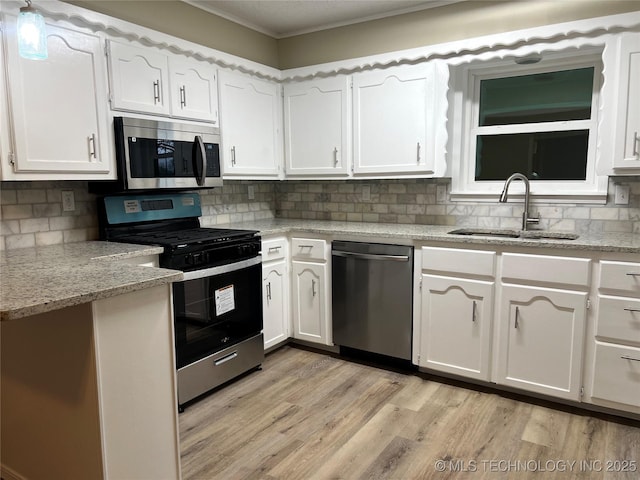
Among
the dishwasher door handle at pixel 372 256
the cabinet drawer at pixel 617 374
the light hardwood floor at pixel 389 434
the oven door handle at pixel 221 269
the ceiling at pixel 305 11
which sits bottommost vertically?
the light hardwood floor at pixel 389 434

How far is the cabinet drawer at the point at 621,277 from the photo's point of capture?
7.22 feet

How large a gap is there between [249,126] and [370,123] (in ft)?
2.85

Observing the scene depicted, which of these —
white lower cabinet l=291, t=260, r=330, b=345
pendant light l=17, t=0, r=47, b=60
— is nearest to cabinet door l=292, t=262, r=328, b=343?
white lower cabinet l=291, t=260, r=330, b=345

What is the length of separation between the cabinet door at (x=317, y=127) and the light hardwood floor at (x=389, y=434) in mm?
1568

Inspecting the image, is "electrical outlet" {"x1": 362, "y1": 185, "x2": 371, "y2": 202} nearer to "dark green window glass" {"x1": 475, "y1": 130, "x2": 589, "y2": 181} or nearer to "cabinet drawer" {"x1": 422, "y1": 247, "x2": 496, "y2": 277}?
"dark green window glass" {"x1": 475, "y1": 130, "x2": 589, "y2": 181}

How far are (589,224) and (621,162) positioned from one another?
48 centimetres

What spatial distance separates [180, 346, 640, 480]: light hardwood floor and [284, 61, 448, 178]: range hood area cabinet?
145 cm

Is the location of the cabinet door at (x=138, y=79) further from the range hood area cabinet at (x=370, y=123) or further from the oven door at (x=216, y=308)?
the range hood area cabinet at (x=370, y=123)

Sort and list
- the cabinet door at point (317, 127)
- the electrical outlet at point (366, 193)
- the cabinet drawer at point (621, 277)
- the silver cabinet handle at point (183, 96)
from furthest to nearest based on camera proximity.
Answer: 1. the electrical outlet at point (366, 193)
2. the cabinet door at point (317, 127)
3. the silver cabinet handle at point (183, 96)
4. the cabinet drawer at point (621, 277)

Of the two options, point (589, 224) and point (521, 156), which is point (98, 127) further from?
point (589, 224)

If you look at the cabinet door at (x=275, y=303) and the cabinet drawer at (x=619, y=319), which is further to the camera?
the cabinet door at (x=275, y=303)

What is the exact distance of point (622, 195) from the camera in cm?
269

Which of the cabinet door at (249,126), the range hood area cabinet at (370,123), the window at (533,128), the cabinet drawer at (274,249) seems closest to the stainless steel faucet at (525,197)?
the window at (533,128)

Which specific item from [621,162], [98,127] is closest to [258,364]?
[98,127]
